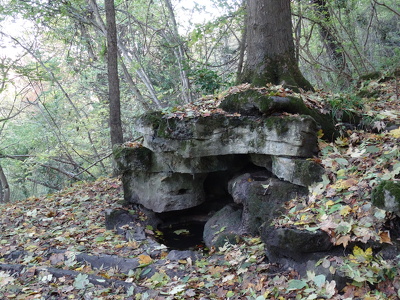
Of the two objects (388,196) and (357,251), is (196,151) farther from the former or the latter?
(388,196)

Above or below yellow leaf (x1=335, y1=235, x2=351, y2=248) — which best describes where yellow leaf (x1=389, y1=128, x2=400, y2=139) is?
above

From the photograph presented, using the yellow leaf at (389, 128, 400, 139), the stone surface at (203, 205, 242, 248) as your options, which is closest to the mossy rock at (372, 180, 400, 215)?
the yellow leaf at (389, 128, 400, 139)

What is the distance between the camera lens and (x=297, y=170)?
191 inches

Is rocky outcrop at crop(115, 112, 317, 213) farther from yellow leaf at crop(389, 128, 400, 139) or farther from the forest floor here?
yellow leaf at crop(389, 128, 400, 139)

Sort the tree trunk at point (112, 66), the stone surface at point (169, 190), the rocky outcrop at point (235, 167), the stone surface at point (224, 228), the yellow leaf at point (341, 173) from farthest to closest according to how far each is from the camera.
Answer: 1. the tree trunk at point (112, 66)
2. the stone surface at point (169, 190)
3. the stone surface at point (224, 228)
4. the rocky outcrop at point (235, 167)
5. the yellow leaf at point (341, 173)

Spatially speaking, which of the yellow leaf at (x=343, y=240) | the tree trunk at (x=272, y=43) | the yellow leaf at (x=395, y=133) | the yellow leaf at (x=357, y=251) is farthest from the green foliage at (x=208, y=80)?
the yellow leaf at (x=357, y=251)

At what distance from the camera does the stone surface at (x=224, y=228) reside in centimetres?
550

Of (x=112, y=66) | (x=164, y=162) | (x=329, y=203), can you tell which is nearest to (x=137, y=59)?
(x=112, y=66)

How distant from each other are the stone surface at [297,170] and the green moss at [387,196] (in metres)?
1.17

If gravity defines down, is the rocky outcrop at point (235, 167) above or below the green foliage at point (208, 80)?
below

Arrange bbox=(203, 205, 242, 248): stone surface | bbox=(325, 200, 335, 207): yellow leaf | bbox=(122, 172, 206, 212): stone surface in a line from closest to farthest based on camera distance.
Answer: bbox=(325, 200, 335, 207): yellow leaf → bbox=(203, 205, 242, 248): stone surface → bbox=(122, 172, 206, 212): stone surface

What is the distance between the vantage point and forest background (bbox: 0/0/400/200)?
984 centimetres

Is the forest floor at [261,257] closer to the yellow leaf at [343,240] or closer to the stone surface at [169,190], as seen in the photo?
the yellow leaf at [343,240]

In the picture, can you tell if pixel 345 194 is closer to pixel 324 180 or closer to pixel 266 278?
pixel 324 180
